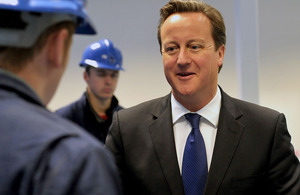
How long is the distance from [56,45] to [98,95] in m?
2.19

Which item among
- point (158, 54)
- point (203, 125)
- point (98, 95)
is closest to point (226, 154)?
point (203, 125)

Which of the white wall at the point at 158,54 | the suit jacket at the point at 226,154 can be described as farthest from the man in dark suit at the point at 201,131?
the white wall at the point at 158,54

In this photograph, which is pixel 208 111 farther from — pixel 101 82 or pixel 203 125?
pixel 101 82

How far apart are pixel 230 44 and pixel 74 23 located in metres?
3.25

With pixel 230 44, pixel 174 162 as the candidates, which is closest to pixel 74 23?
pixel 174 162

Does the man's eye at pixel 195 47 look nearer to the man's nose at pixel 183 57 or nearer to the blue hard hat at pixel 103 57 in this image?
the man's nose at pixel 183 57

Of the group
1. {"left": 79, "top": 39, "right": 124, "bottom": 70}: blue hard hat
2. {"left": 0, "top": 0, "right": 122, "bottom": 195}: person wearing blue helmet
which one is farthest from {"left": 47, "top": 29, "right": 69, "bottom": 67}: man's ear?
{"left": 79, "top": 39, "right": 124, "bottom": 70}: blue hard hat

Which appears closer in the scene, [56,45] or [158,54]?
[56,45]

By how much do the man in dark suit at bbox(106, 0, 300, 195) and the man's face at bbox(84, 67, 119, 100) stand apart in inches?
52.7

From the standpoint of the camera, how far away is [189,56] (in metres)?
→ 1.46

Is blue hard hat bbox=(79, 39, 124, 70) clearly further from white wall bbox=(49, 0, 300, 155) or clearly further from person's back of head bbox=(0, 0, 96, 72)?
person's back of head bbox=(0, 0, 96, 72)

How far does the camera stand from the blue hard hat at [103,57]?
302 centimetres

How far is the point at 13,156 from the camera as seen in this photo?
0.58m

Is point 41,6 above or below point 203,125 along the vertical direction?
above
